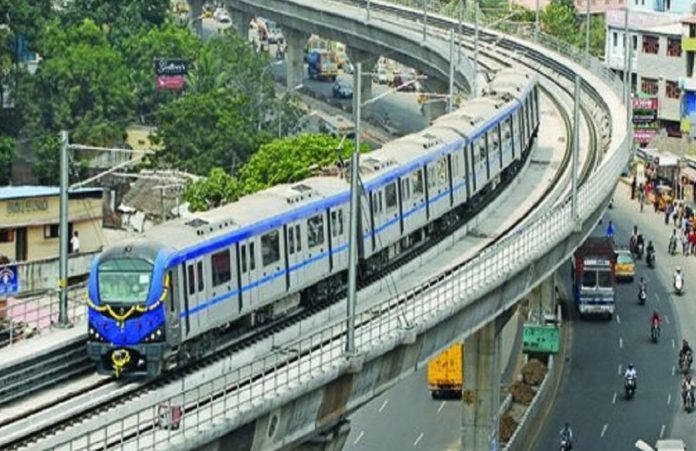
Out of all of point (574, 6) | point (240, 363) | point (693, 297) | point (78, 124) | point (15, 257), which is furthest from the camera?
point (574, 6)

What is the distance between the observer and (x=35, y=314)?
160ft

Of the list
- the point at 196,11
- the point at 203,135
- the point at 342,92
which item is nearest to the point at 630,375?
the point at 203,135

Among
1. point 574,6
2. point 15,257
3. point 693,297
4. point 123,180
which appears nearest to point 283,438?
point 15,257

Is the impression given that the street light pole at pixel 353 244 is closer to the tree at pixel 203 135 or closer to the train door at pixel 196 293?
the train door at pixel 196 293

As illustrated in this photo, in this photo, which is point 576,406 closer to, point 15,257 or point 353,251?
point 15,257

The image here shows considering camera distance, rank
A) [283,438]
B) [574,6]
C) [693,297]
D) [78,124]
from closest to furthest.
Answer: [283,438], [693,297], [78,124], [574,6]

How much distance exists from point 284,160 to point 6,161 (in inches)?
689

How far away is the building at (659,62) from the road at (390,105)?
45.9ft

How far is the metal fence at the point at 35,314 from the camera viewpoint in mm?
43000

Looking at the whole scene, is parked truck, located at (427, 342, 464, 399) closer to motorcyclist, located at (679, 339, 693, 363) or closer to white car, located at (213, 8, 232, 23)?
motorcyclist, located at (679, 339, 693, 363)

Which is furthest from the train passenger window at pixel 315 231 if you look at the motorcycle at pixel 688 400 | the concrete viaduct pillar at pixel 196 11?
the concrete viaduct pillar at pixel 196 11

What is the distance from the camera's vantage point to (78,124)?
9631 centimetres

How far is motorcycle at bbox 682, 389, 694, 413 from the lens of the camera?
2435 inches

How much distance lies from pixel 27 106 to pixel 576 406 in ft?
148
